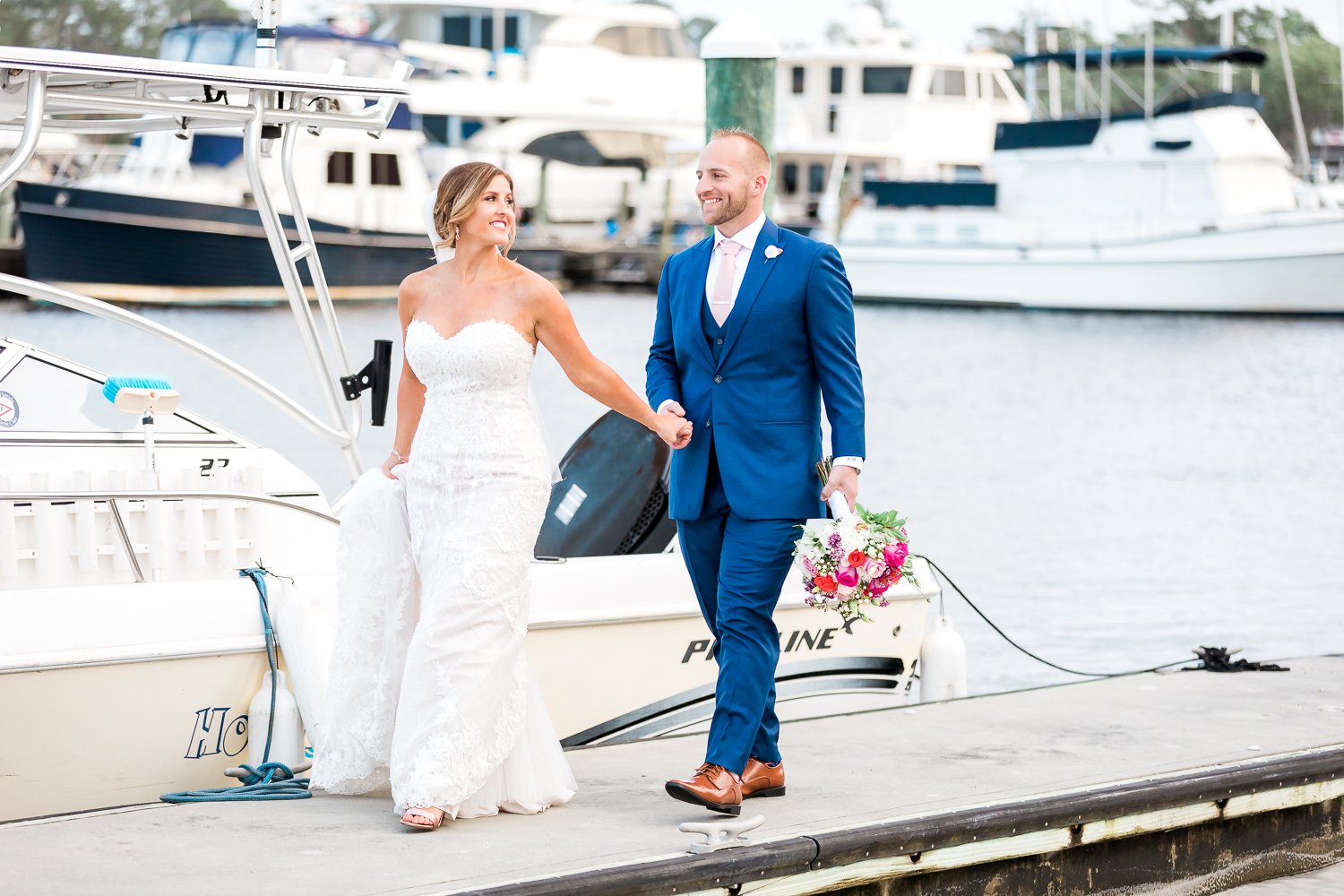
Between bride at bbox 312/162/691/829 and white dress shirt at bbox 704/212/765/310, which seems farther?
white dress shirt at bbox 704/212/765/310

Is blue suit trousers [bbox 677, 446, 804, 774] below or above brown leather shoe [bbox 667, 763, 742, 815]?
above

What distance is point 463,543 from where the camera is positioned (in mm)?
4359

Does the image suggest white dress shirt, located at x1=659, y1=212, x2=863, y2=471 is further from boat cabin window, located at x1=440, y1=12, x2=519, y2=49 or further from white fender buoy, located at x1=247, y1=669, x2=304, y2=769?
boat cabin window, located at x1=440, y1=12, x2=519, y2=49

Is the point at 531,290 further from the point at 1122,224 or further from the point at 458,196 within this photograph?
the point at 1122,224

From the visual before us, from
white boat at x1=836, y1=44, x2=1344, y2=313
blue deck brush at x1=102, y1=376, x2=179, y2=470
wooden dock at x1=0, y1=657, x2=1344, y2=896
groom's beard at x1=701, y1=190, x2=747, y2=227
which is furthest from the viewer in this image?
white boat at x1=836, y1=44, x2=1344, y2=313

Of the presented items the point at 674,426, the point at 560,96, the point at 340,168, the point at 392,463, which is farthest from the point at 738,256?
the point at 560,96

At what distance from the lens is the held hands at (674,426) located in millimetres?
4418

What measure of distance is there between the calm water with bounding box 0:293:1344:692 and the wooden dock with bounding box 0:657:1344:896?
4649 mm

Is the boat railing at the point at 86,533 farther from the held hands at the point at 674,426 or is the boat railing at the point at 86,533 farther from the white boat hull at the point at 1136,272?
the white boat hull at the point at 1136,272

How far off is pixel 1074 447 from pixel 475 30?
35.4 metres

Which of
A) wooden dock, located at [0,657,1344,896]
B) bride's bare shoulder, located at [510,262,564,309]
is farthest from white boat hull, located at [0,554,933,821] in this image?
bride's bare shoulder, located at [510,262,564,309]

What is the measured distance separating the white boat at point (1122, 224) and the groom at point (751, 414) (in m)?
34.8

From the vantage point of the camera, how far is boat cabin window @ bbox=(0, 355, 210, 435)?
6328 mm

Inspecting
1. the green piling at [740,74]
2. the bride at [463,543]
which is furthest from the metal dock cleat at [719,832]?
the green piling at [740,74]
